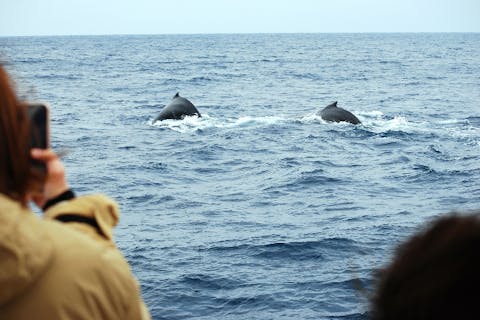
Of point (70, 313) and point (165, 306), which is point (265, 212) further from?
point (70, 313)

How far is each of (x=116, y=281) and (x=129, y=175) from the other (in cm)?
1912

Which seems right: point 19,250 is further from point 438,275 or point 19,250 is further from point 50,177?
point 438,275

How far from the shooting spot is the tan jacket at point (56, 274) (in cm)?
178

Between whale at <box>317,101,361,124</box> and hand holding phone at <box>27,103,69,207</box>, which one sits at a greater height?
hand holding phone at <box>27,103,69,207</box>

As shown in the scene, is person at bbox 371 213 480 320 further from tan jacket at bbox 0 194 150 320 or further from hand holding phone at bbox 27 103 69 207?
hand holding phone at bbox 27 103 69 207

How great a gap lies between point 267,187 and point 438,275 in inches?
691

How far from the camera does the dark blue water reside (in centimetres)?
1139

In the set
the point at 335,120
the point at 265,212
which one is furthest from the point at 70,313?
the point at 335,120

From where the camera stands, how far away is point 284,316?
1030cm

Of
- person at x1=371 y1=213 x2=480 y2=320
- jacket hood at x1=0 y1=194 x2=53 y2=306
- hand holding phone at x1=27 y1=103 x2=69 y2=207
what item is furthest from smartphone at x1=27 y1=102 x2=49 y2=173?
person at x1=371 y1=213 x2=480 y2=320

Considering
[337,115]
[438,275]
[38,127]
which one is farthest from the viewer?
[337,115]

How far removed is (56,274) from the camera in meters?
1.92

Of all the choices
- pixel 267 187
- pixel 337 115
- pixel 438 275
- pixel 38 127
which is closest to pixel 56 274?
pixel 38 127

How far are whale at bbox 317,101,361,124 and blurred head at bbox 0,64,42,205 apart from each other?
29417 mm
